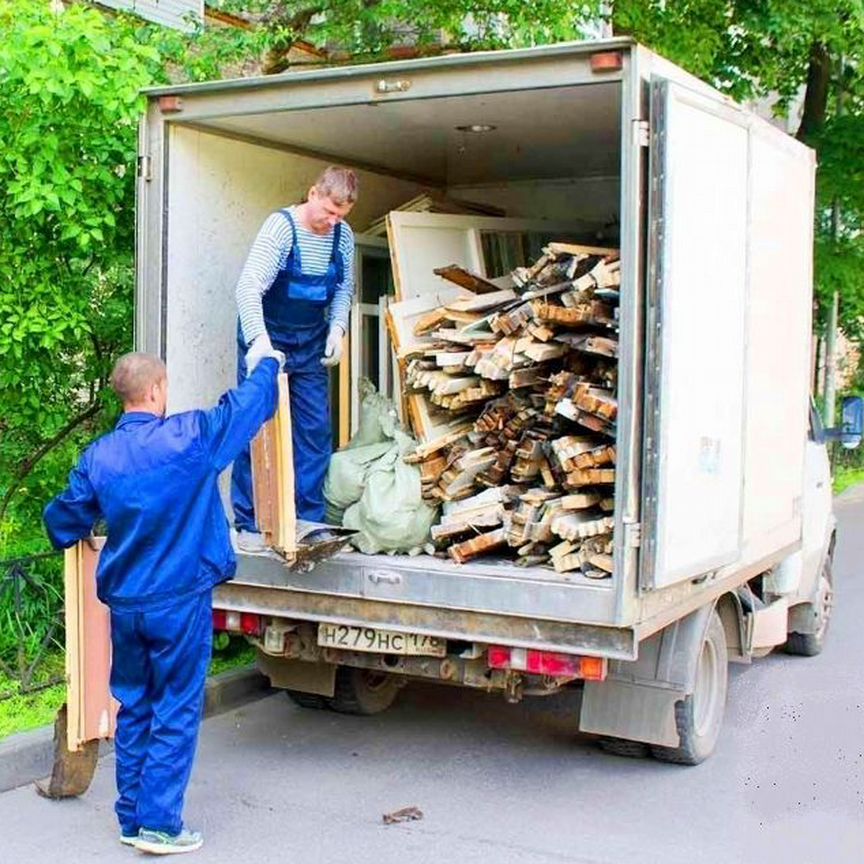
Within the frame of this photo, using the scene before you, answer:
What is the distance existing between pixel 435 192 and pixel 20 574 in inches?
136

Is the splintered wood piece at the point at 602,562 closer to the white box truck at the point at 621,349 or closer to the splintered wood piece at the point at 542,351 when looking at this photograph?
the white box truck at the point at 621,349

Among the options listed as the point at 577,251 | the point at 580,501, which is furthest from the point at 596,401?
the point at 577,251

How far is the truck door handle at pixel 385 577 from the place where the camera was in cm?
500

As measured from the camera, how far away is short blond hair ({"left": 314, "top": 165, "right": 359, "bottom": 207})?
18.4 ft

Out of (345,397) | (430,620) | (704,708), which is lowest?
(704,708)

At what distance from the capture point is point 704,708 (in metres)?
5.88

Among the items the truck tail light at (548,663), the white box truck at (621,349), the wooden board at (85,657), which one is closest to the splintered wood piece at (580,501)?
the white box truck at (621,349)

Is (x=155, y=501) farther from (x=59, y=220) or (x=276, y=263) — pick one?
(x=59, y=220)

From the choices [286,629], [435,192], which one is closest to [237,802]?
[286,629]

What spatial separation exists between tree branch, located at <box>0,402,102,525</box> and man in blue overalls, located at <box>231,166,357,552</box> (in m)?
1.38

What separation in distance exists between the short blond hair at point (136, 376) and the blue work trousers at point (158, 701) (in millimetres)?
761

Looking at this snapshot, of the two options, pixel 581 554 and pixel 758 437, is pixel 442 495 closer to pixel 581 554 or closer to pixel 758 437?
pixel 581 554

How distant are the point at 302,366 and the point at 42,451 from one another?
1.85 meters

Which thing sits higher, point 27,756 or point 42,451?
point 42,451
